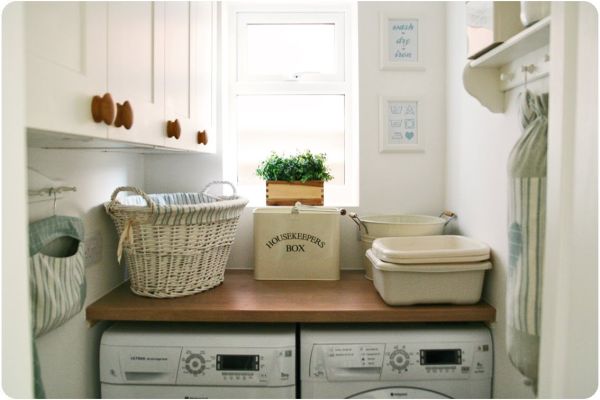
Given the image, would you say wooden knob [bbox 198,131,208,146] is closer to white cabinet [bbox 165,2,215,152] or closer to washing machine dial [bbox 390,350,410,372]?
white cabinet [bbox 165,2,215,152]

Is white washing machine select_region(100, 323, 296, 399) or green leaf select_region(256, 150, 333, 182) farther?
green leaf select_region(256, 150, 333, 182)

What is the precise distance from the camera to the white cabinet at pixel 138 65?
36.5 inches

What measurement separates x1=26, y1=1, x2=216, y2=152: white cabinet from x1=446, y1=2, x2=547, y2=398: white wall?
98cm

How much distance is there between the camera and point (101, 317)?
1.29m

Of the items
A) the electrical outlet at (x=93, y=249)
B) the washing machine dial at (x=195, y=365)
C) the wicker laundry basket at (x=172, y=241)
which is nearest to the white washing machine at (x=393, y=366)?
the washing machine dial at (x=195, y=365)

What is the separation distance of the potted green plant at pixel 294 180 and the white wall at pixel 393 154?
6.7 inches

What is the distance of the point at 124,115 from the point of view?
0.92 metres

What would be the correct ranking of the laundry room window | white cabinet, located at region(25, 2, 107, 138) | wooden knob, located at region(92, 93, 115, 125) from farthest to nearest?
the laundry room window → wooden knob, located at region(92, 93, 115, 125) → white cabinet, located at region(25, 2, 107, 138)

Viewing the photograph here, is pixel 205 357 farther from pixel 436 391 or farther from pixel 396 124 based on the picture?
pixel 396 124

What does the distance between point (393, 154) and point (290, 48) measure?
2.38ft

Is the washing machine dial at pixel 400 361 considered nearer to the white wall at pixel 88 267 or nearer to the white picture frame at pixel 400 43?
the white wall at pixel 88 267

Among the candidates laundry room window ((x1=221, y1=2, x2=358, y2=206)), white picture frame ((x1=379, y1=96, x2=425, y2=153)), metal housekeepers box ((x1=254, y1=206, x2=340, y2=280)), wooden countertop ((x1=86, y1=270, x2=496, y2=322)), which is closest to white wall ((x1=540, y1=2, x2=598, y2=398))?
wooden countertop ((x1=86, y1=270, x2=496, y2=322))

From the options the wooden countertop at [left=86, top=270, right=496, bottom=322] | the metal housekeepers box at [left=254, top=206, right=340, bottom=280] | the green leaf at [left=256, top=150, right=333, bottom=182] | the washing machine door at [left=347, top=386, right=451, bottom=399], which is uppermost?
the green leaf at [left=256, top=150, right=333, bottom=182]

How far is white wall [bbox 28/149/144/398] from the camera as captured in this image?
3.57 ft
